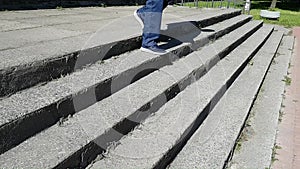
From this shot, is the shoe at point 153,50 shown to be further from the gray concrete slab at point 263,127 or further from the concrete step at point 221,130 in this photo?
the gray concrete slab at point 263,127

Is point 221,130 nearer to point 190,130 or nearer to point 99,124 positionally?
point 190,130

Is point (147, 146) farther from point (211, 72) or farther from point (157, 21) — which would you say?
point (211, 72)

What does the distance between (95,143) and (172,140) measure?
700 mm

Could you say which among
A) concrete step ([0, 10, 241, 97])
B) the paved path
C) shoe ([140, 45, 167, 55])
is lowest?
the paved path

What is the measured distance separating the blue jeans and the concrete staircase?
193mm

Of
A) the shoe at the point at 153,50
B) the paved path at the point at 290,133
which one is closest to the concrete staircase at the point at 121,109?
the shoe at the point at 153,50

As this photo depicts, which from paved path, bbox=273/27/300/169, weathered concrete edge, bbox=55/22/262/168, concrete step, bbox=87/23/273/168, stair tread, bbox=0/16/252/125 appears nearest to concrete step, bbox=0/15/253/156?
stair tread, bbox=0/16/252/125

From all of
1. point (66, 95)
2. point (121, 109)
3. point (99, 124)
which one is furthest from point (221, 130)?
point (66, 95)

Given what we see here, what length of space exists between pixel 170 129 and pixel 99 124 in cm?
71

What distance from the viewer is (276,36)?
32.4 ft

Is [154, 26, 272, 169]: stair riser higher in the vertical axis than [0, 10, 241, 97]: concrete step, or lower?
lower

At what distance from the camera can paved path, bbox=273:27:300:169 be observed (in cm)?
323

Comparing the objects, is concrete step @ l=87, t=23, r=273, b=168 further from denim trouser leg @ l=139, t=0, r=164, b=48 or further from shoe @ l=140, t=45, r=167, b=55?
denim trouser leg @ l=139, t=0, r=164, b=48

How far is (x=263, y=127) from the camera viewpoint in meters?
3.84
